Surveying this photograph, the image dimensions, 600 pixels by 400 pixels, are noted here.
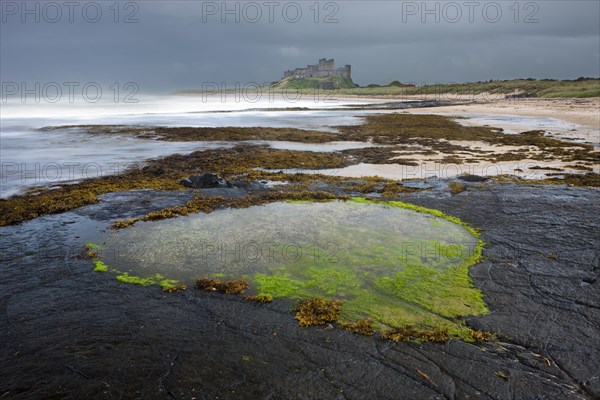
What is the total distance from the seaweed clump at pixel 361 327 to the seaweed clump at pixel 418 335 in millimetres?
196

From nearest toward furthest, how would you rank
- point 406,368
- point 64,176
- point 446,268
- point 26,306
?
point 406,368 → point 26,306 → point 446,268 → point 64,176

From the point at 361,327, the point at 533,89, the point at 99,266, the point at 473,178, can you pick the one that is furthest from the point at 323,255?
the point at 533,89

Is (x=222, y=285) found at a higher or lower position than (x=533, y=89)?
lower

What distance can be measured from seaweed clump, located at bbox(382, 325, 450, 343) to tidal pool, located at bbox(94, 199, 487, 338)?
16 centimetres

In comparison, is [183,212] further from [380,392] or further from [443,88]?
[443,88]

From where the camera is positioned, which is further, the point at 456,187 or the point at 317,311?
the point at 456,187

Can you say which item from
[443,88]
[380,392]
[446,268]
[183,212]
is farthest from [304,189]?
[443,88]

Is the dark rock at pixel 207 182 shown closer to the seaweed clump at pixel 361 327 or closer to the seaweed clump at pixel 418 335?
the seaweed clump at pixel 361 327

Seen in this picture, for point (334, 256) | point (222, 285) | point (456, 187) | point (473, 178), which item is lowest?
point (222, 285)

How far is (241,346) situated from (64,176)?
42.1 ft

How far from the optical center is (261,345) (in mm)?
5055

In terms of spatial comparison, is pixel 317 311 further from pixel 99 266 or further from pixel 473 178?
pixel 473 178

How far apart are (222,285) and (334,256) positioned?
223 cm

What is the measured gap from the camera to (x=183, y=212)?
10.2 m
